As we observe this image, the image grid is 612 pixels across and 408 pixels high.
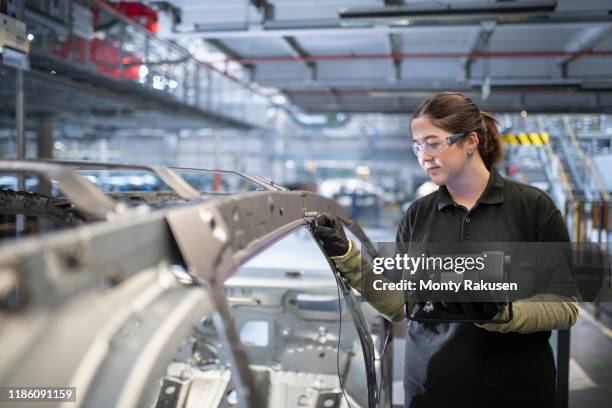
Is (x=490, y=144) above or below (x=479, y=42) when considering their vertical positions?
below

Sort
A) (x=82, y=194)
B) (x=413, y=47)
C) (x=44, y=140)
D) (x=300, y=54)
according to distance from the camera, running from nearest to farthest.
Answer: (x=82, y=194) → (x=413, y=47) → (x=300, y=54) → (x=44, y=140)

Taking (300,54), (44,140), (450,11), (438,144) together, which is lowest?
(438,144)

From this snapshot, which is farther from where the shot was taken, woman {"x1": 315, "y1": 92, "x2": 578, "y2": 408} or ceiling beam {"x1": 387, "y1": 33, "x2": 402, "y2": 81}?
ceiling beam {"x1": 387, "y1": 33, "x2": 402, "y2": 81}

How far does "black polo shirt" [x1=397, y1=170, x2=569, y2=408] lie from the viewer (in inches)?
61.0

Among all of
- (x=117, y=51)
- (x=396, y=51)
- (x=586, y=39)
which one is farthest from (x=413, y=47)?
(x=117, y=51)

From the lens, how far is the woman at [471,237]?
1.56 meters

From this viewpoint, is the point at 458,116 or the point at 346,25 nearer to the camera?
the point at 458,116

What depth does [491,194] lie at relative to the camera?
161 centimetres

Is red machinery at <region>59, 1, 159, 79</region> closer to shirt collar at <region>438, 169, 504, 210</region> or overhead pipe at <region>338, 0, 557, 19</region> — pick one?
overhead pipe at <region>338, 0, 557, 19</region>

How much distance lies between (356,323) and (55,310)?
1.64 m

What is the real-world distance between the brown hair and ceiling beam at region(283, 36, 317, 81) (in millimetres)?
4278

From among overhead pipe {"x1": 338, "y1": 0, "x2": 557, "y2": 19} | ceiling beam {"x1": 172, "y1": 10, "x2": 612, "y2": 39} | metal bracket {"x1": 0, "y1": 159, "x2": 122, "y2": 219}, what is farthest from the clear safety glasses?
ceiling beam {"x1": 172, "y1": 10, "x2": 612, "y2": 39}

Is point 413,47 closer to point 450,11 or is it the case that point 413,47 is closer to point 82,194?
point 450,11

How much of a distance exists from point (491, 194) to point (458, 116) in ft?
0.89
